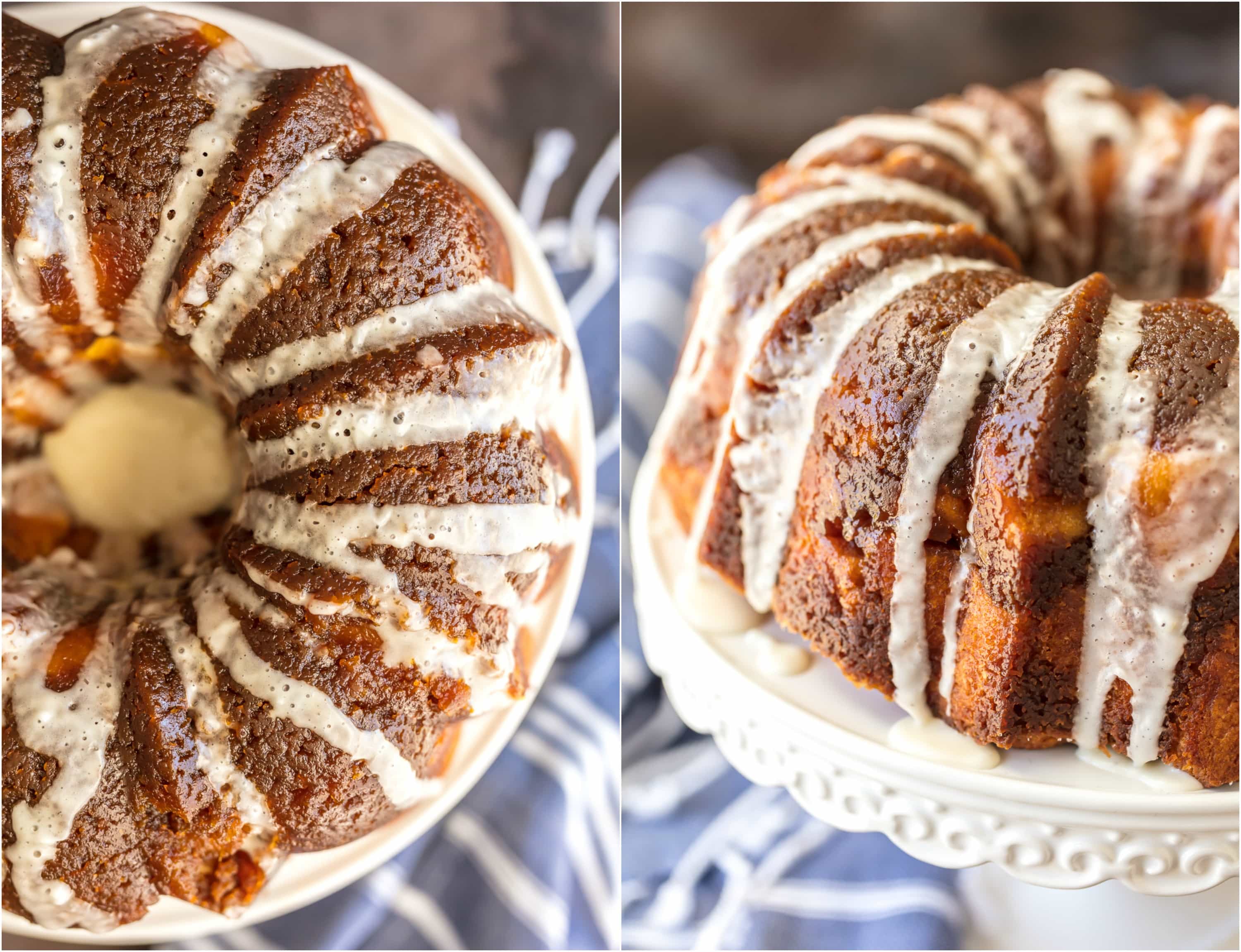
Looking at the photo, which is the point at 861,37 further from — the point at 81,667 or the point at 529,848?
the point at 81,667

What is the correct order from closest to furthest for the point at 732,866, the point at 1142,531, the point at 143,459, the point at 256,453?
the point at 1142,531
the point at 256,453
the point at 143,459
the point at 732,866

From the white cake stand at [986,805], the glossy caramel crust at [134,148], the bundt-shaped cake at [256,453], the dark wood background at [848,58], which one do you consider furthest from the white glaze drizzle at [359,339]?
the dark wood background at [848,58]

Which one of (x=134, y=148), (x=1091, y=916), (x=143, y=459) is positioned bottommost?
(x=1091, y=916)

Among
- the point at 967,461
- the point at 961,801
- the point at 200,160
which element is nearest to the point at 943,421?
the point at 967,461

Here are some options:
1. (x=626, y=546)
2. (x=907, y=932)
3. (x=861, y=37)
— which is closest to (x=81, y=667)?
(x=626, y=546)

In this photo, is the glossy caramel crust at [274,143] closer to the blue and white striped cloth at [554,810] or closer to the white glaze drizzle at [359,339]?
the white glaze drizzle at [359,339]

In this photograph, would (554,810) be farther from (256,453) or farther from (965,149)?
(965,149)
